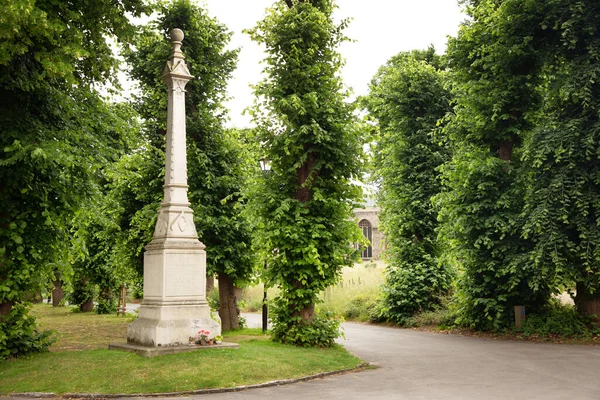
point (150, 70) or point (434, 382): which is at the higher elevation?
point (150, 70)

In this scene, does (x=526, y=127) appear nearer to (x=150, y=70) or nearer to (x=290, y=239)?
(x=290, y=239)

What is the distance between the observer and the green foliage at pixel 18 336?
13065 mm

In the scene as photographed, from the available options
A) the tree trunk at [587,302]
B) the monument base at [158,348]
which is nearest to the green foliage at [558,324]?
the tree trunk at [587,302]

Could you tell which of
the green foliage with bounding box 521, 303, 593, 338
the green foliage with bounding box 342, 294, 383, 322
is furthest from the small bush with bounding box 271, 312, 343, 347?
the green foliage with bounding box 342, 294, 383, 322

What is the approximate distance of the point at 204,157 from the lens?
1941cm

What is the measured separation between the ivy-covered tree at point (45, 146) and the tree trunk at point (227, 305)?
6.68 m

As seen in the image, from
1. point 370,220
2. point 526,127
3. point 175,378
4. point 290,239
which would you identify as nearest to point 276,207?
point 290,239

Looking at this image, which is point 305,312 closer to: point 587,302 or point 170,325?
point 170,325

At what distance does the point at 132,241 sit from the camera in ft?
68.0

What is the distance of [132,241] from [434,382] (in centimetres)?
1279

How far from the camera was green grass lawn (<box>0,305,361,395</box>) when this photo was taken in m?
10.5

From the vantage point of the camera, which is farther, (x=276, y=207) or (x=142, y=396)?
(x=276, y=207)

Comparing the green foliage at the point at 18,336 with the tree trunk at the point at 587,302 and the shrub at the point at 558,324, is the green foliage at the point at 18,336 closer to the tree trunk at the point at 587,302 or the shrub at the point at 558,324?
the shrub at the point at 558,324

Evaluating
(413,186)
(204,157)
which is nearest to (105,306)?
(204,157)
